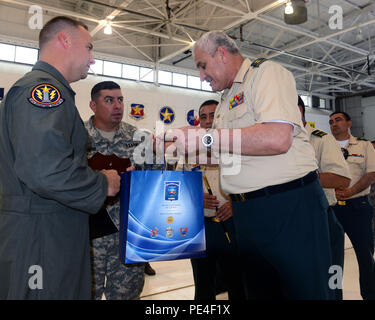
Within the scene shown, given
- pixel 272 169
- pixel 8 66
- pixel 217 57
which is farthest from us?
pixel 8 66

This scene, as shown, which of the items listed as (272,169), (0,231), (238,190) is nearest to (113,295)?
(0,231)

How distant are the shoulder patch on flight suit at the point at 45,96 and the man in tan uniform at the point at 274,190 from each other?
0.50 metres

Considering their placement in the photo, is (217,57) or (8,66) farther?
(8,66)

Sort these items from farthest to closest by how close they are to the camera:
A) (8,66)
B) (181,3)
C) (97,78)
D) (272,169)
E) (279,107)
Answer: (97,78)
(181,3)
(8,66)
(272,169)
(279,107)

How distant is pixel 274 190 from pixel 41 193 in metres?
0.95

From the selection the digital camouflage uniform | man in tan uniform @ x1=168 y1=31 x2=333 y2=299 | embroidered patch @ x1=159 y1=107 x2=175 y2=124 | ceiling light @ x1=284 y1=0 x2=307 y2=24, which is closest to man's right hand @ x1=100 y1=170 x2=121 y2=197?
man in tan uniform @ x1=168 y1=31 x2=333 y2=299

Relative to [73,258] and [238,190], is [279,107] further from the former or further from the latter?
[73,258]

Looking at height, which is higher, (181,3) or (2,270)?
(181,3)

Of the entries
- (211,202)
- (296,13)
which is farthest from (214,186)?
(296,13)

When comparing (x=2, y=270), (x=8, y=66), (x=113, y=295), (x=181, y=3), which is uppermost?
(x=181, y=3)

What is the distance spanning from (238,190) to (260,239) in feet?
0.80

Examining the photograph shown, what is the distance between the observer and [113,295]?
6.46ft

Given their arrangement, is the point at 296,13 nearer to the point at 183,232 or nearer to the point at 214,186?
the point at 214,186

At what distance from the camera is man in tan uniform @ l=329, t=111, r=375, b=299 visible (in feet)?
9.09
